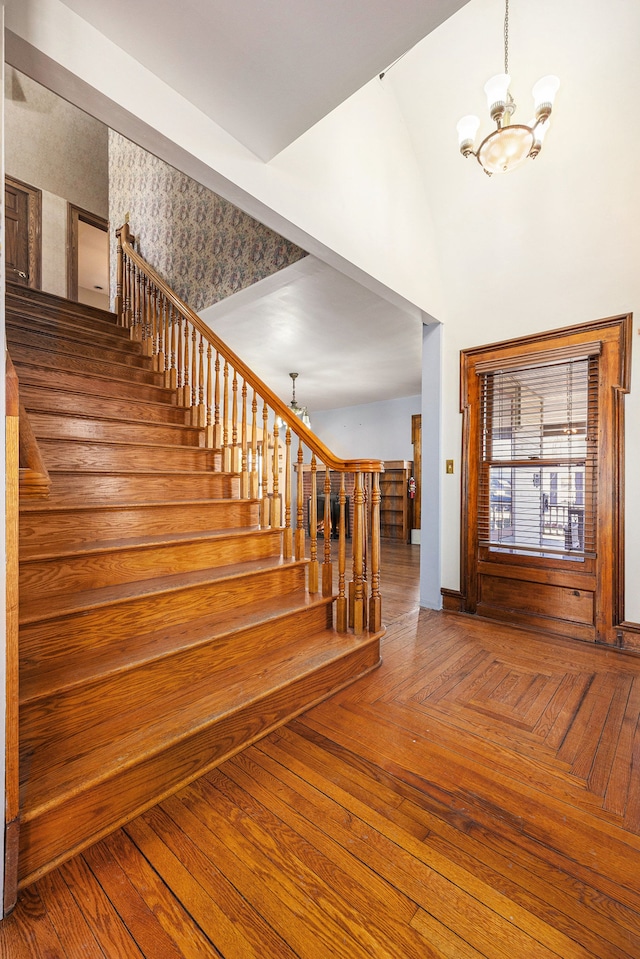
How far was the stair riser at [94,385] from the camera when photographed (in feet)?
8.63

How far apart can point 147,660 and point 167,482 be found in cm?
125

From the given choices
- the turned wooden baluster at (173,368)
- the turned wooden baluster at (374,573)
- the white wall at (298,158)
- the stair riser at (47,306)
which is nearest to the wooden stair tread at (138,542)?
the turned wooden baluster at (374,573)

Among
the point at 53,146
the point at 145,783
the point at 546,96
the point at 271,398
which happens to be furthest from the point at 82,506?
the point at 53,146

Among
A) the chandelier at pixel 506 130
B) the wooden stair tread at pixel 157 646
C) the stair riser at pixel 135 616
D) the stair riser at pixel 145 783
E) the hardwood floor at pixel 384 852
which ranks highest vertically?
the chandelier at pixel 506 130

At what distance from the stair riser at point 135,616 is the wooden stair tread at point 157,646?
30 millimetres

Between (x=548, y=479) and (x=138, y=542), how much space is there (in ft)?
8.85

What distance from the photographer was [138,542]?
201cm

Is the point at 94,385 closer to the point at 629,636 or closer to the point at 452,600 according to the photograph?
the point at 452,600

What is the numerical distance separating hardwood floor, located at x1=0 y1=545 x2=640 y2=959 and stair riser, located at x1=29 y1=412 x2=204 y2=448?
1926mm

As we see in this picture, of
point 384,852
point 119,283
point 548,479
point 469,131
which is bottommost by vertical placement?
point 384,852

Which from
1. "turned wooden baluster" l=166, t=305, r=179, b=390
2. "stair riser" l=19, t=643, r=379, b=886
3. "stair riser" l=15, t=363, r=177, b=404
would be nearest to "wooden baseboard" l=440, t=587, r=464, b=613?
"stair riser" l=19, t=643, r=379, b=886

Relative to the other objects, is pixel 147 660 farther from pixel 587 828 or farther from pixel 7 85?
pixel 7 85

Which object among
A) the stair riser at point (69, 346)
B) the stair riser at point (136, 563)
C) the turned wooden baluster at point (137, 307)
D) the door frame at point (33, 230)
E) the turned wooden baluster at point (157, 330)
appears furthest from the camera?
the door frame at point (33, 230)

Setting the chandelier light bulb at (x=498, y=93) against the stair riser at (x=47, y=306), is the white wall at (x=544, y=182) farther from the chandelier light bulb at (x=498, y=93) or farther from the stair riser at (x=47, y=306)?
the stair riser at (x=47, y=306)
